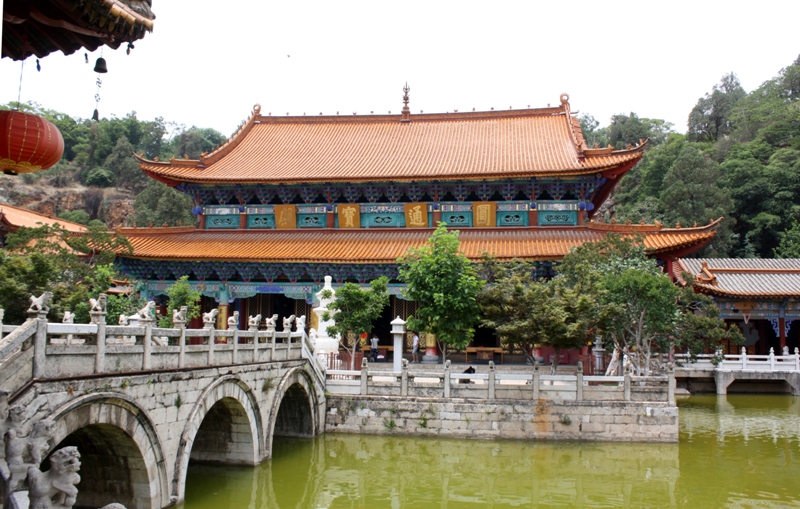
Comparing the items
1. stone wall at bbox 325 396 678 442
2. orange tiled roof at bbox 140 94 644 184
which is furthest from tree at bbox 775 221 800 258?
stone wall at bbox 325 396 678 442

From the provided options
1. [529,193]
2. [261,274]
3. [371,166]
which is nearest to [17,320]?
[261,274]

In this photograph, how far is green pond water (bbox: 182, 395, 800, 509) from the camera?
39.0 ft

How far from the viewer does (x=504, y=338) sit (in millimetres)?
16844

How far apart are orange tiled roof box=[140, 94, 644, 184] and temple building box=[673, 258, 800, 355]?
6.52 meters

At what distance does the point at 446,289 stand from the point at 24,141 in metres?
11.8

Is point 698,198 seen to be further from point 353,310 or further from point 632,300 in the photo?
point 353,310

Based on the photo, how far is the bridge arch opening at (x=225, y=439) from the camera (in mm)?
13148

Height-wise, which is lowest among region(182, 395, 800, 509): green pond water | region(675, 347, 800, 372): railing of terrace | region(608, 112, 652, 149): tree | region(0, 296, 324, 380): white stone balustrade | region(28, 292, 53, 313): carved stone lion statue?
region(182, 395, 800, 509): green pond water

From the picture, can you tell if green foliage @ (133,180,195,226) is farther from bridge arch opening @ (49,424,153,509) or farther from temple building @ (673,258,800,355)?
bridge arch opening @ (49,424,153,509)

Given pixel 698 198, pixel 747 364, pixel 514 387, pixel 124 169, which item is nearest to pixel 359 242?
pixel 514 387

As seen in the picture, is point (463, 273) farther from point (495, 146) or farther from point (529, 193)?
point (495, 146)

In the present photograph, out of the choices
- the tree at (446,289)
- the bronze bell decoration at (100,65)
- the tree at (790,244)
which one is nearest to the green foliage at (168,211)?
the tree at (446,289)

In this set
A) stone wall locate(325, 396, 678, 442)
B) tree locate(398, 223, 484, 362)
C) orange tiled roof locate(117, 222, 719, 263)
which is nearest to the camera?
stone wall locate(325, 396, 678, 442)

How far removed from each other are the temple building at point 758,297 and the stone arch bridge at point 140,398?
1645cm
